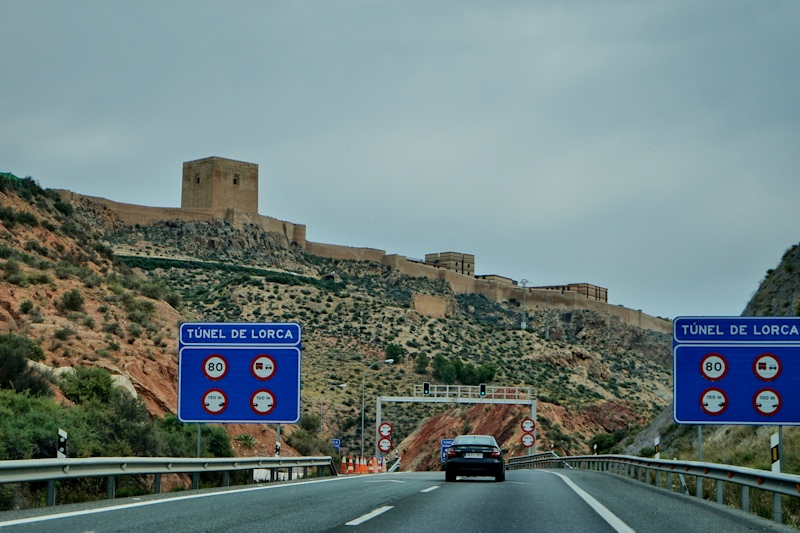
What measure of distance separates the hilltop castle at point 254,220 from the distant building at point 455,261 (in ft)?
67.5

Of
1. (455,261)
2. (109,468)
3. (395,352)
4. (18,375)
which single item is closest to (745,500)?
(109,468)

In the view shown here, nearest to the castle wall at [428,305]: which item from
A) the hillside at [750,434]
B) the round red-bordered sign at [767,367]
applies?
the hillside at [750,434]

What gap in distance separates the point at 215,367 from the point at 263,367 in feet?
3.64

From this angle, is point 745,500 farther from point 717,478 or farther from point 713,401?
point 713,401

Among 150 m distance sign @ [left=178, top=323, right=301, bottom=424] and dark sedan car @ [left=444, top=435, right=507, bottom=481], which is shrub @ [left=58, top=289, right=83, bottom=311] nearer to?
150 m distance sign @ [left=178, top=323, right=301, bottom=424]

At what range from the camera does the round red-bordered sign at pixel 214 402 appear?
78.9 feet

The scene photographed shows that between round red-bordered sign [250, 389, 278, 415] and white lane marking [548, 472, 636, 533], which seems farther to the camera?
round red-bordered sign [250, 389, 278, 415]

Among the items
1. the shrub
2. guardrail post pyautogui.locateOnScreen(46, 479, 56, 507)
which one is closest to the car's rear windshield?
guardrail post pyautogui.locateOnScreen(46, 479, 56, 507)

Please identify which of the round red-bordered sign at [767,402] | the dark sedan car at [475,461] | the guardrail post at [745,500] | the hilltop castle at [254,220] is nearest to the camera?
the guardrail post at [745,500]

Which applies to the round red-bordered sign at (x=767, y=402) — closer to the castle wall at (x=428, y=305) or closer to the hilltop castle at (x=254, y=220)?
the castle wall at (x=428, y=305)

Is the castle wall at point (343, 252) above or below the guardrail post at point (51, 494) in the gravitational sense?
above

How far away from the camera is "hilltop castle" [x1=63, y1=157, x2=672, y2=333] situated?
420ft

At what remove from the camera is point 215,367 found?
79.5 feet

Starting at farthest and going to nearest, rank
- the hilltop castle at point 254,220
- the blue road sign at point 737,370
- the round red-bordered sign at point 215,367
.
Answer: the hilltop castle at point 254,220 < the round red-bordered sign at point 215,367 < the blue road sign at point 737,370
